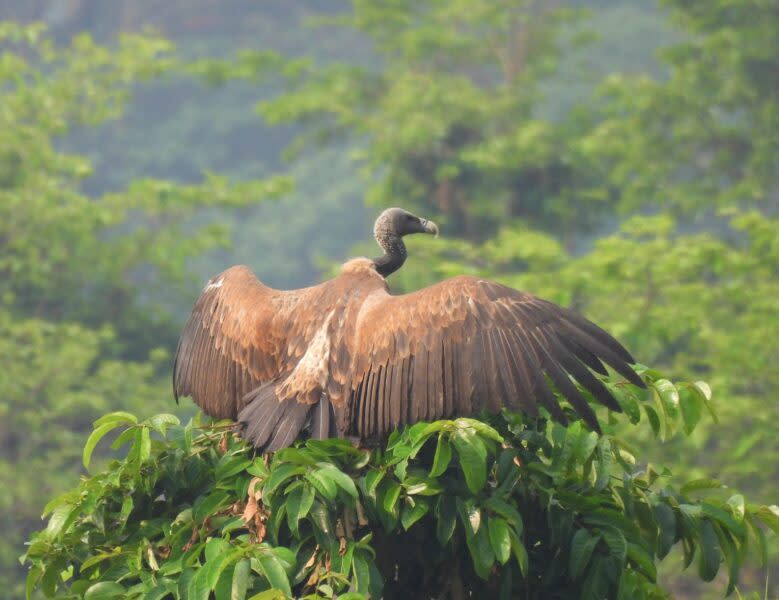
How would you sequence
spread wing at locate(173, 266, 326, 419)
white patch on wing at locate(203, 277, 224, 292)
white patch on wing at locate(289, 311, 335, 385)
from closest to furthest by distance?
white patch on wing at locate(289, 311, 335, 385), spread wing at locate(173, 266, 326, 419), white patch on wing at locate(203, 277, 224, 292)

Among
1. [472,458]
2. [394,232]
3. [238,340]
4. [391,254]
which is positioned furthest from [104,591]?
[394,232]

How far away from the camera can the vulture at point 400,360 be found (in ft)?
14.2

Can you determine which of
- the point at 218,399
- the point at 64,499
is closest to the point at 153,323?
the point at 218,399

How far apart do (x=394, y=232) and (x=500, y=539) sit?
8.46ft

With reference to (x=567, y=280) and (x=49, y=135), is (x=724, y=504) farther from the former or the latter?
(x=49, y=135)

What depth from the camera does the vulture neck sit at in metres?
5.90

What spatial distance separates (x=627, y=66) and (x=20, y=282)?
2592 cm

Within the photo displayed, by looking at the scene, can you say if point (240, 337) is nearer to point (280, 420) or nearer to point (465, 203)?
point (280, 420)

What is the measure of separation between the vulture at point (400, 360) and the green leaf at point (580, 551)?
38cm

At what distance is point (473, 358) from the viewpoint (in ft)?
14.5

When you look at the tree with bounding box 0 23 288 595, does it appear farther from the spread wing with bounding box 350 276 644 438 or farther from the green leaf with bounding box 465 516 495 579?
the green leaf with bounding box 465 516 495 579

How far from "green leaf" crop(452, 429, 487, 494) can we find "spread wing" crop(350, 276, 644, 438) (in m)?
0.54

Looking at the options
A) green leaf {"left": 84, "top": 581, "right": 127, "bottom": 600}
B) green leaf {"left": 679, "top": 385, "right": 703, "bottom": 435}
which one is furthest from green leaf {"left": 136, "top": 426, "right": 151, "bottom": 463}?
green leaf {"left": 679, "top": 385, "right": 703, "bottom": 435}

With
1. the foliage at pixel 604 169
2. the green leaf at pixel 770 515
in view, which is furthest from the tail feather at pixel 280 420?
the foliage at pixel 604 169
